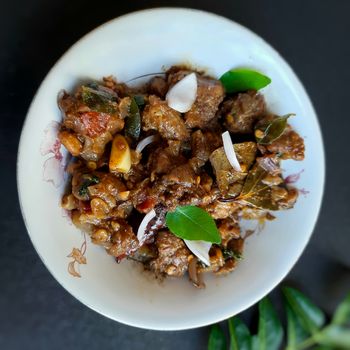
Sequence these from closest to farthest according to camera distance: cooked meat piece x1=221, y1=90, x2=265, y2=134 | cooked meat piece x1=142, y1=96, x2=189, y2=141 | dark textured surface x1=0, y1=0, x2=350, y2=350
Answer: cooked meat piece x1=142, y1=96, x2=189, y2=141, cooked meat piece x1=221, y1=90, x2=265, y2=134, dark textured surface x1=0, y1=0, x2=350, y2=350

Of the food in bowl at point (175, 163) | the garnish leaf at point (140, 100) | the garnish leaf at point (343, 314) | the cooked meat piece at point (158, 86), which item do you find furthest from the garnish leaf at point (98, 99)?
the garnish leaf at point (343, 314)

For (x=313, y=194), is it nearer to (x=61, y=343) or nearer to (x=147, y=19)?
(x=147, y=19)

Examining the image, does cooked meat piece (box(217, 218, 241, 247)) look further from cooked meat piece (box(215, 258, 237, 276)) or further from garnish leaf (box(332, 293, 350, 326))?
garnish leaf (box(332, 293, 350, 326))

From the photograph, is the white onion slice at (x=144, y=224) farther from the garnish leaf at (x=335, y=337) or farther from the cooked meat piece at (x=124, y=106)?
the garnish leaf at (x=335, y=337)

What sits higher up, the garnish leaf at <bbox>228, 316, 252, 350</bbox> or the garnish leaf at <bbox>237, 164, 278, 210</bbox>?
the garnish leaf at <bbox>237, 164, 278, 210</bbox>

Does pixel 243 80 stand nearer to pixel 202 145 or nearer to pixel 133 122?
pixel 202 145

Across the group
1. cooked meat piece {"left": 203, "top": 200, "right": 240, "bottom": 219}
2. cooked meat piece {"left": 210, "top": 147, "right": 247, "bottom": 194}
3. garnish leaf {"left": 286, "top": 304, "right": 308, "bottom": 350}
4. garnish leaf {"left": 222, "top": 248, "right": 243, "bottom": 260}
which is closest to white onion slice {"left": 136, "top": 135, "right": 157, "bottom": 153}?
cooked meat piece {"left": 210, "top": 147, "right": 247, "bottom": 194}
